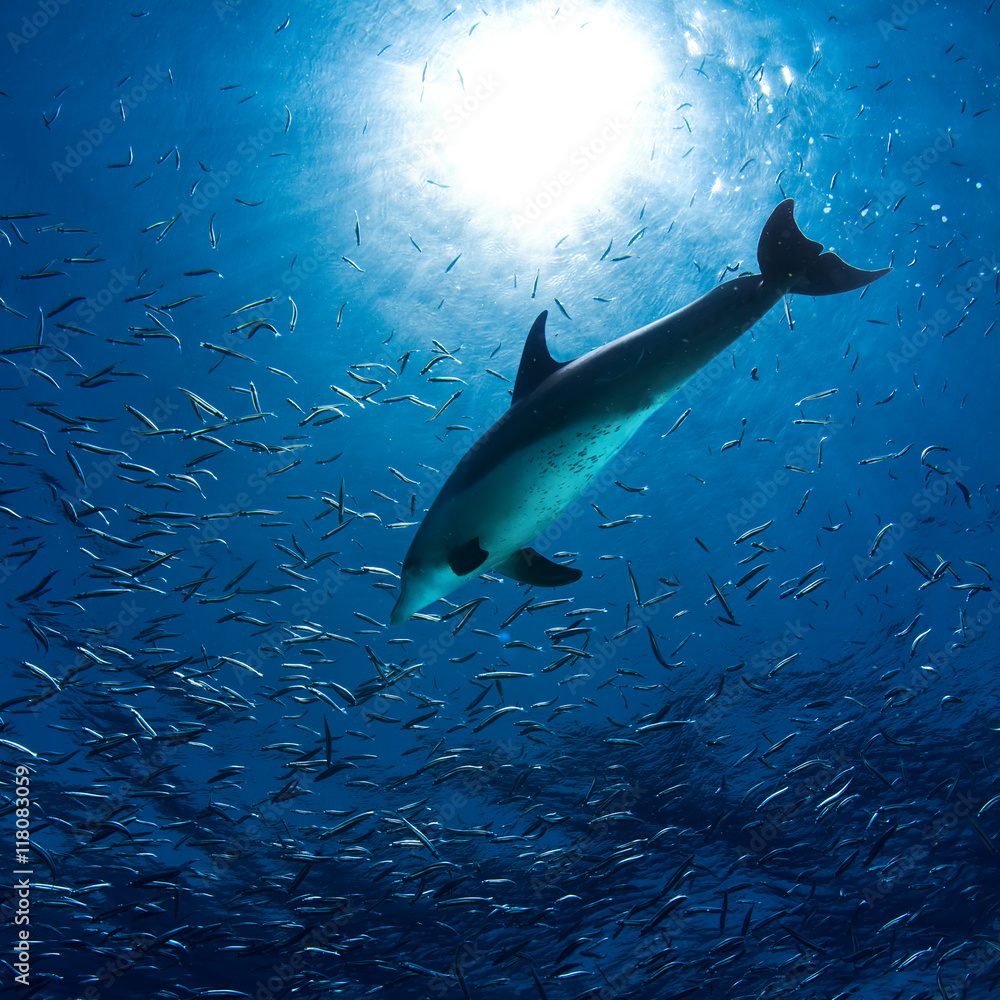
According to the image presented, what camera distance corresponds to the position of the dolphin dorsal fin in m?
3.04

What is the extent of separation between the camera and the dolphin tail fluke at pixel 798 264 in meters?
2.82

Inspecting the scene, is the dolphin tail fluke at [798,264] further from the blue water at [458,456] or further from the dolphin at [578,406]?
the blue water at [458,456]

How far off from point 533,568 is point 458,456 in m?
9.69

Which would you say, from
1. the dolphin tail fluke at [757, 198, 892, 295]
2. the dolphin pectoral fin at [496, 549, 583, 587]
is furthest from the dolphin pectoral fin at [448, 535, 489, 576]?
the dolphin tail fluke at [757, 198, 892, 295]

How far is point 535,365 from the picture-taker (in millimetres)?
3074

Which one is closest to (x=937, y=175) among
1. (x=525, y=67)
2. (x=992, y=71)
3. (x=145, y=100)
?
(x=992, y=71)

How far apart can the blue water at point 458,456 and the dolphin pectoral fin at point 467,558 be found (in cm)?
314

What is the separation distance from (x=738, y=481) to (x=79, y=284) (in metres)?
15.8

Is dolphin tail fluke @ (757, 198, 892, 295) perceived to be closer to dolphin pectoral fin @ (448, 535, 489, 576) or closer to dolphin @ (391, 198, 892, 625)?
dolphin @ (391, 198, 892, 625)

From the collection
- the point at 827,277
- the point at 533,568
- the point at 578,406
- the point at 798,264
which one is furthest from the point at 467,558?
the point at 827,277

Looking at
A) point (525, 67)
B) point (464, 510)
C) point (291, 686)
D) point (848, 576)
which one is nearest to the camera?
point (464, 510)

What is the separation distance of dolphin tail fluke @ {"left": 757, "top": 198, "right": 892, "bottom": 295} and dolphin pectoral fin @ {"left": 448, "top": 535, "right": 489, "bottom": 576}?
7.04 feet

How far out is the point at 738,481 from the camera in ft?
47.7

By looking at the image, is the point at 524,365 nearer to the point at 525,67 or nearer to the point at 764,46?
the point at 525,67
